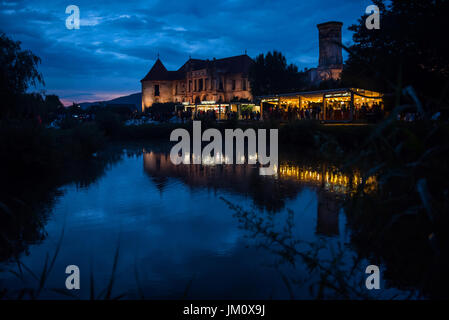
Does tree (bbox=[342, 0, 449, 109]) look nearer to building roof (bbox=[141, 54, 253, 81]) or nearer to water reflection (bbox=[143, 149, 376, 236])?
water reflection (bbox=[143, 149, 376, 236])

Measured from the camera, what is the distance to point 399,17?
59.0 feet

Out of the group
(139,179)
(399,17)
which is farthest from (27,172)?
(399,17)

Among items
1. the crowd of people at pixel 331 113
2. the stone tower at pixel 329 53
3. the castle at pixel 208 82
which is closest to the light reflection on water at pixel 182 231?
the crowd of people at pixel 331 113

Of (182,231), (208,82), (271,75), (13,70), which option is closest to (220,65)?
(208,82)

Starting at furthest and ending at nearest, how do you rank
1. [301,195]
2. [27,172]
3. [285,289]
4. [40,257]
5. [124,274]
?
1. [27,172]
2. [301,195]
3. [40,257]
4. [124,274]
5. [285,289]

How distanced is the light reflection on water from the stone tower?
51.0 m

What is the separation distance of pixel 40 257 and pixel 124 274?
146 cm

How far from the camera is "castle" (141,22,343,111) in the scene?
56.6 metres

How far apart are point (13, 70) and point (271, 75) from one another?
44508mm

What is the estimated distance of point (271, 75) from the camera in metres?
56.7

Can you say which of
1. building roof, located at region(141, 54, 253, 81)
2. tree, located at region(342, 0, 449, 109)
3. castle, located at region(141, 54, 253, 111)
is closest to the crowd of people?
tree, located at region(342, 0, 449, 109)

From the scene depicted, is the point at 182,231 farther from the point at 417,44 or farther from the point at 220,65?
the point at 220,65
